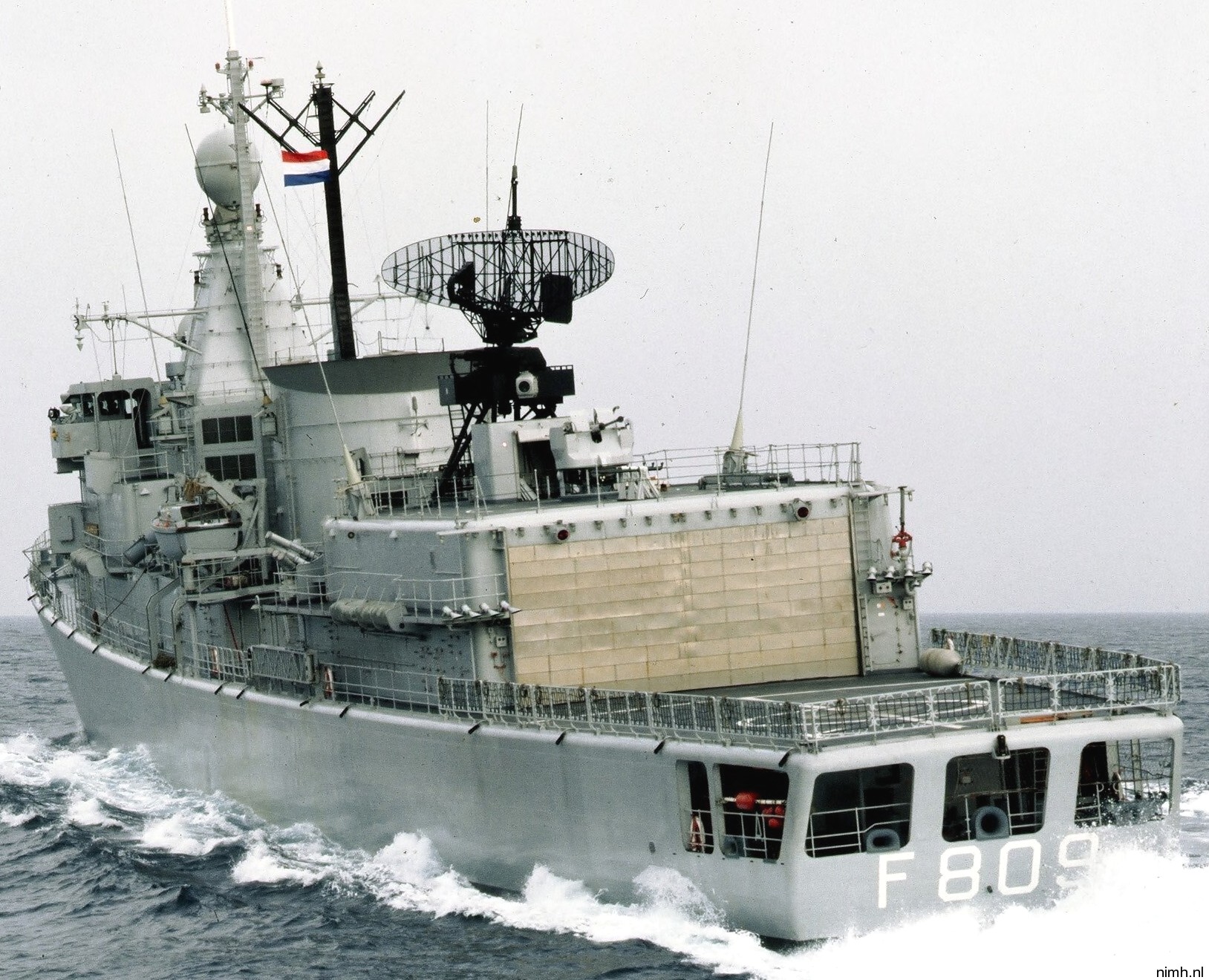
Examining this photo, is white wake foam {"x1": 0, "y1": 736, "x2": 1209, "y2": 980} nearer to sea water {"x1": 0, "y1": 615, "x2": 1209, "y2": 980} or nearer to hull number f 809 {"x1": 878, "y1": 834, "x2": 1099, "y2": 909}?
sea water {"x1": 0, "y1": 615, "x2": 1209, "y2": 980}

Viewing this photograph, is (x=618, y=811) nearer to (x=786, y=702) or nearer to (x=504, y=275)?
(x=786, y=702)

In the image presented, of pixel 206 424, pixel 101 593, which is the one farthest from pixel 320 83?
pixel 101 593

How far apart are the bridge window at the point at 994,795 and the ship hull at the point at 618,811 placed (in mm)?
269

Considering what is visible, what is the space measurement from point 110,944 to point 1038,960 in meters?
12.4

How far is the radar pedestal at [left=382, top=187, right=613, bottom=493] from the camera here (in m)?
27.6

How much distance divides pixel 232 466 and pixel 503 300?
929cm

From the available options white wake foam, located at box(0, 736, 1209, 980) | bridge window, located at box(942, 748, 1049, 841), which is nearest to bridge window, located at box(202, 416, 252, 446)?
white wake foam, located at box(0, 736, 1209, 980)

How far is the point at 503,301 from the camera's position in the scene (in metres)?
27.7

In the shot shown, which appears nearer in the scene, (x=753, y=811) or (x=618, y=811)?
(x=753, y=811)

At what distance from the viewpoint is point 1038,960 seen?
19.8 m

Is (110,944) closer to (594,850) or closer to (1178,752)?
(594,850)

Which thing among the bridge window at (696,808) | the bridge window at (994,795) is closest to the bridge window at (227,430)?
the bridge window at (696,808)

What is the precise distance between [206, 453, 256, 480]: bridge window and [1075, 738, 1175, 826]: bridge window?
18.4 metres

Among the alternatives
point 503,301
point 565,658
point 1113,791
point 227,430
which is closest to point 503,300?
point 503,301
